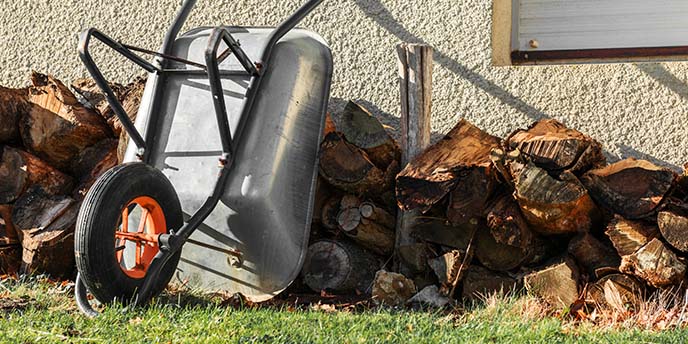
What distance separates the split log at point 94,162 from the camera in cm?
500

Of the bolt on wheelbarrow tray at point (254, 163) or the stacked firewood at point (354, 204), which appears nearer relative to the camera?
the bolt on wheelbarrow tray at point (254, 163)

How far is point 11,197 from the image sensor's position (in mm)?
4910

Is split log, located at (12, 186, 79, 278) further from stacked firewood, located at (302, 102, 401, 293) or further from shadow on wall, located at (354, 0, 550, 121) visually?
shadow on wall, located at (354, 0, 550, 121)

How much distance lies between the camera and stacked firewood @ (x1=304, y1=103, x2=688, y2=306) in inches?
158

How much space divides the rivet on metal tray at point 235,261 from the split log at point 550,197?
132 cm

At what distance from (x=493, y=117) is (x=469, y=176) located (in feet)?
2.70

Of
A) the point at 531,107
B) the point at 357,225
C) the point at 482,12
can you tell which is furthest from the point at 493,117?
the point at 357,225

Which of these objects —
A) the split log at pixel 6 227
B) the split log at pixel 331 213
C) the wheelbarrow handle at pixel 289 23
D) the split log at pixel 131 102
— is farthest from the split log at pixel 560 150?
the split log at pixel 6 227

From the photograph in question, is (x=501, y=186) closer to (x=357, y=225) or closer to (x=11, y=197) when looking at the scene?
(x=357, y=225)

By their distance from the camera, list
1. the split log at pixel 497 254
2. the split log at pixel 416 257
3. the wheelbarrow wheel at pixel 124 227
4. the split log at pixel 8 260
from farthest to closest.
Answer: the split log at pixel 8 260 → the split log at pixel 416 257 → the split log at pixel 497 254 → the wheelbarrow wheel at pixel 124 227

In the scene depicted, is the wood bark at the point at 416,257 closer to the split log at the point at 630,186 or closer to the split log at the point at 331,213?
the split log at the point at 331,213

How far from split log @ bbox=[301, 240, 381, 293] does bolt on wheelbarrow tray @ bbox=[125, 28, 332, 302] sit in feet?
1.04

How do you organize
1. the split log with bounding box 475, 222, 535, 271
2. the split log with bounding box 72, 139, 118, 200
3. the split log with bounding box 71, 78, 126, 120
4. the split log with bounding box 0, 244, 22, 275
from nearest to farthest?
the split log with bounding box 475, 222, 535, 271
the split log with bounding box 0, 244, 22, 275
the split log with bounding box 72, 139, 118, 200
the split log with bounding box 71, 78, 126, 120

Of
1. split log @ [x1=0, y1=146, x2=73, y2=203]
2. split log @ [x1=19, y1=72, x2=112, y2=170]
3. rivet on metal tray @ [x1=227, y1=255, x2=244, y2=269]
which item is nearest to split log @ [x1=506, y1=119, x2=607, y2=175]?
rivet on metal tray @ [x1=227, y1=255, x2=244, y2=269]
